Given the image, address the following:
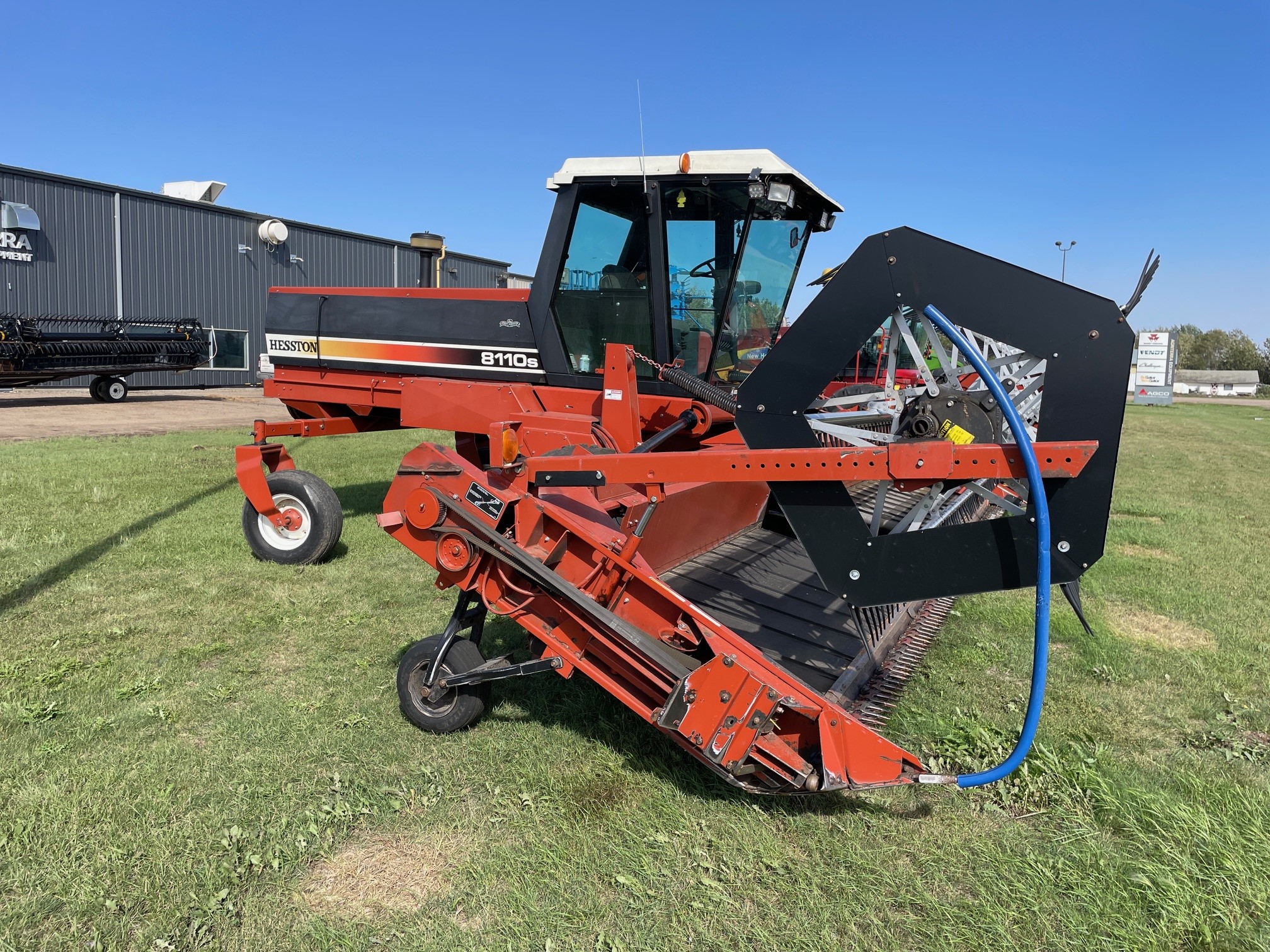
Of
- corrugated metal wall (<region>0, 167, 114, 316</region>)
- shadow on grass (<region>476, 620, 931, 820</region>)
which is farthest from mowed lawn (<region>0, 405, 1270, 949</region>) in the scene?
corrugated metal wall (<region>0, 167, 114, 316</region>)

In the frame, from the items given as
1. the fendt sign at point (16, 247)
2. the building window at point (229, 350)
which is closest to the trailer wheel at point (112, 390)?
the fendt sign at point (16, 247)

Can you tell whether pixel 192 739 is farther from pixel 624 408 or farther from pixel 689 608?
pixel 624 408

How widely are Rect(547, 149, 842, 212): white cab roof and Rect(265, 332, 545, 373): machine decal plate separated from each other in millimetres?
1159

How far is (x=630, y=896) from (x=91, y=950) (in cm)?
146

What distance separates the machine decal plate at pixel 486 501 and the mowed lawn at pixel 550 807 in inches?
37.6

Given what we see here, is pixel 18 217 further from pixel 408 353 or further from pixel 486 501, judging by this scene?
pixel 486 501

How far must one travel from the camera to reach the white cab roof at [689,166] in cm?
483

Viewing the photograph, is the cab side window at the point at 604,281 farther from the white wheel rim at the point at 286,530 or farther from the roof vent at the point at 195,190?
the roof vent at the point at 195,190

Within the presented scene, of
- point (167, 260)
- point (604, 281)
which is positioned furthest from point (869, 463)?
point (167, 260)

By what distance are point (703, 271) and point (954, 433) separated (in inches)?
110

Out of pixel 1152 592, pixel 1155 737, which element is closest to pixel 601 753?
pixel 1155 737

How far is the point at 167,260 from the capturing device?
23.0m

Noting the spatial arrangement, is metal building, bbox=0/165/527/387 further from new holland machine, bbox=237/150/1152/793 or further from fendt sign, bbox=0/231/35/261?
new holland machine, bbox=237/150/1152/793

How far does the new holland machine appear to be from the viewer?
245cm
